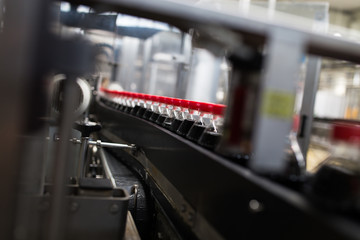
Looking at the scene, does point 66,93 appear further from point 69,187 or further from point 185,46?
point 185,46

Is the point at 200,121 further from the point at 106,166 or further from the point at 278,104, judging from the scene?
the point at 106,166

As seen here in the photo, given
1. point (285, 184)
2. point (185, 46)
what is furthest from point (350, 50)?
point (185, 46)

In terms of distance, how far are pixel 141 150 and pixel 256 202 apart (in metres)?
1.36

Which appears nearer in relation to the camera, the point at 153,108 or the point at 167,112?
the point at 167,112

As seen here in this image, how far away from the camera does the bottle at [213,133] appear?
45.0 inches

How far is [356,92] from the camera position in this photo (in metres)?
8.07

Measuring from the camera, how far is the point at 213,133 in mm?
1178

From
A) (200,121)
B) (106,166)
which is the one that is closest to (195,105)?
(200,121)

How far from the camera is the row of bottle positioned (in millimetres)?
1202

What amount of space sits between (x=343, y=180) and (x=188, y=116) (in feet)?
3.22

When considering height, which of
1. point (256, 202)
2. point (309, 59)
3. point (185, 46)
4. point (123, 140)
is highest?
point (185, 46)

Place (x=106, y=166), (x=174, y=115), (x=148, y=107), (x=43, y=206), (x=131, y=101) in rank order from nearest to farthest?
(x=43, y=206)
(x=174, y=115)
(x=148, y=107)
(x=106, y=166)
(x=131, y=101)

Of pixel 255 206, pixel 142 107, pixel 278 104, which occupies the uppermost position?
pixel 278 104

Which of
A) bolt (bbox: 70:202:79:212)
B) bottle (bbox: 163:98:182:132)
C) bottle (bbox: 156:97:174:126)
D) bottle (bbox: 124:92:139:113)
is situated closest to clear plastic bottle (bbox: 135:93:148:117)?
bottle (bbox: 124:92:139:113)
